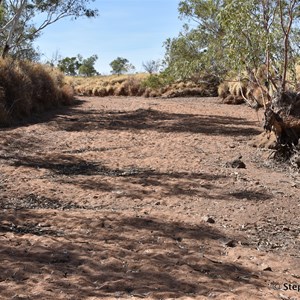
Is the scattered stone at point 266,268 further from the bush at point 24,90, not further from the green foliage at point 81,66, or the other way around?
the green foliage at point 81,66

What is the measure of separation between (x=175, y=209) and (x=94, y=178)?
1705 mm


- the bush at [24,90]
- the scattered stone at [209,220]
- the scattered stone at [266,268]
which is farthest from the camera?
the bush at [24,90]

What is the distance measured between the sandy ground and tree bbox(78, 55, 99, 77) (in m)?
44.2

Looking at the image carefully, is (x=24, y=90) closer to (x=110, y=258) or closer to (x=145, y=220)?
(x=145, y=220)

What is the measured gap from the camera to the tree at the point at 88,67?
52.7m

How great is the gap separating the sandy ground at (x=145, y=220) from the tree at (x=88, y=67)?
4423cm

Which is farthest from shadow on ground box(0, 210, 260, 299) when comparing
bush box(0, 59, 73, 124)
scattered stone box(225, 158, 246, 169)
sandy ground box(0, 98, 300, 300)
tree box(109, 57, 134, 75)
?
tree box(109, 57, 134, 75)

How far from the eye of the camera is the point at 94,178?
6570 millimetres

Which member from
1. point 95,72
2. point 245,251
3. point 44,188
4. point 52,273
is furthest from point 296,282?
point 95,72

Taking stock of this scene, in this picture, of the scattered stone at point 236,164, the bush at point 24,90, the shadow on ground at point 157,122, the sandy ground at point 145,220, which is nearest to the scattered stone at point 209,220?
the sandy ground at point 145,220

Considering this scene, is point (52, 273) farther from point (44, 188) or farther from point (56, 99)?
point (56, 99)

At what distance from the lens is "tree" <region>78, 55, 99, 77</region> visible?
2073 inches

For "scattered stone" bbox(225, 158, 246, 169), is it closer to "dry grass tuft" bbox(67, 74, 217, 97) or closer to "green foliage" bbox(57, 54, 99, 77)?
"dry grass tuft" bbox(67, 74, 217, 97)

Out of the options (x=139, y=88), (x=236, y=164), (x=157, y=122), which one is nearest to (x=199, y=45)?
(x=157, y=122)
